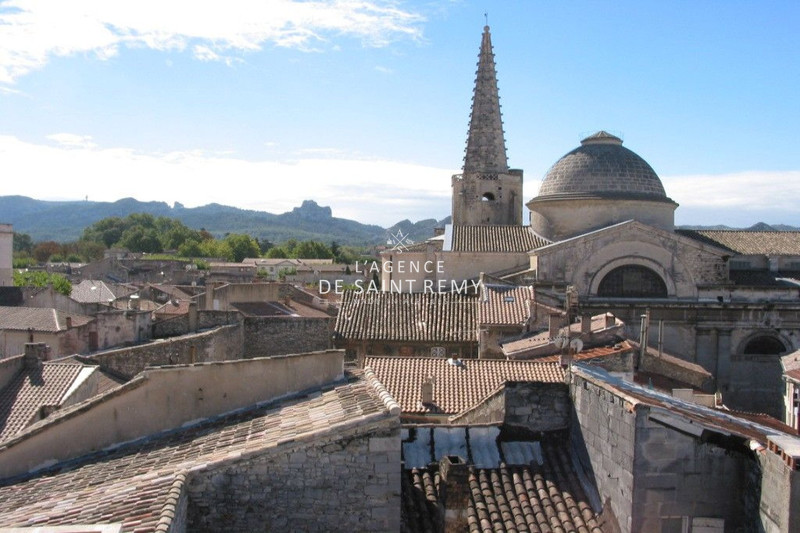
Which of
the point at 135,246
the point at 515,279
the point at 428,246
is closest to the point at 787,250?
the point at 515,279

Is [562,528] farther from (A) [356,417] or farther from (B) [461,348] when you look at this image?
(B) [461,348]

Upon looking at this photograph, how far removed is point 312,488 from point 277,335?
17.5 meters

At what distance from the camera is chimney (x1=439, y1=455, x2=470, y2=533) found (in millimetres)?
7512

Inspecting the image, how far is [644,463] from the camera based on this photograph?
24.4 ft

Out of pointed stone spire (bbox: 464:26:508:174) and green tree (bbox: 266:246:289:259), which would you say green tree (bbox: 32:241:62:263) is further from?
pointed stone spire (bbox: 464:26:508:174)

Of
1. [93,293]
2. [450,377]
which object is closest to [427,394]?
[450,377]

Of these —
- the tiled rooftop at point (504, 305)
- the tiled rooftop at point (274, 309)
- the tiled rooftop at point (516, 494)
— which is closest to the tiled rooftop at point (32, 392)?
the tiled rooftop at point (516, 494)

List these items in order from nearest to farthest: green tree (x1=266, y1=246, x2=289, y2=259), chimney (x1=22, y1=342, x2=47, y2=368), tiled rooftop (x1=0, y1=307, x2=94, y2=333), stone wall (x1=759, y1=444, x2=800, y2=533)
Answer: stone wall (x1=759, y1=444, x2=800, y2=533)
chimney (x1=22, y1=342, x2=47, y2=368)
tiled rooftop (x1=0, y1=307, x2=94, y2=333)
green tree (x1=266, y1=246, x2=289, y2=259)

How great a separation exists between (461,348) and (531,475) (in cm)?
1709

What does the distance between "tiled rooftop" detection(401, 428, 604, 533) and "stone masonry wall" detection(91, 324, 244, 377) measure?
10.9 meters

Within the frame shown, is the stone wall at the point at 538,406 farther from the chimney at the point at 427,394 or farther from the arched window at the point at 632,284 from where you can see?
the arched window at the point at 632,284

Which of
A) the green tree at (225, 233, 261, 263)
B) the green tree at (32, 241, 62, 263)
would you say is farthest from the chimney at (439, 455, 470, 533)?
the green tree at (32, 241, 62, 263)

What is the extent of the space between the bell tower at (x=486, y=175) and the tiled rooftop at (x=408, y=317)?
50.6ft

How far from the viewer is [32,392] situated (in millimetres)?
15516
